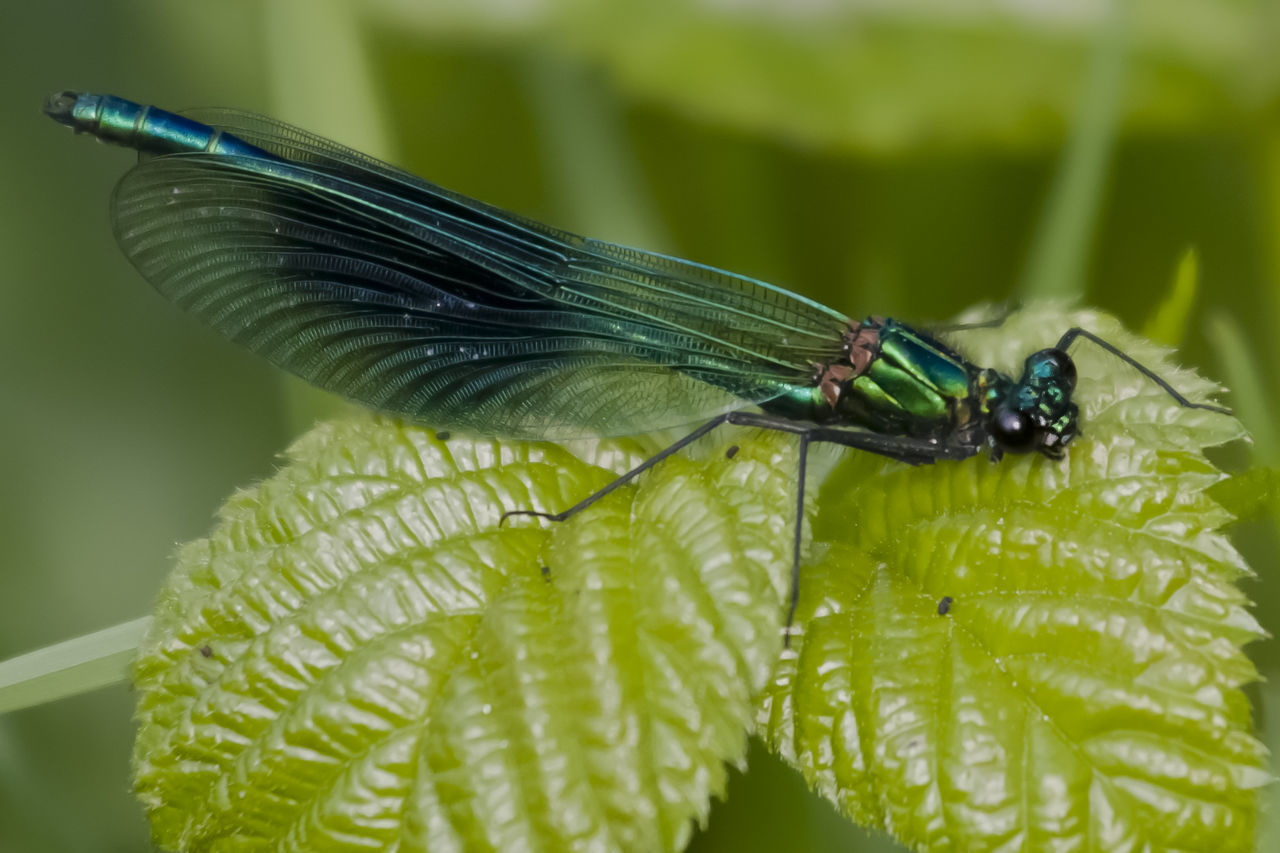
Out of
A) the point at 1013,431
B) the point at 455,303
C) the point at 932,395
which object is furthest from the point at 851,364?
the point at 455,303

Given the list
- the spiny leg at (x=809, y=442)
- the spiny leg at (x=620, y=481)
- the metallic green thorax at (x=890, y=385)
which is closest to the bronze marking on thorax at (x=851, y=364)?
the metallic green thorax at (x=890, y=385)

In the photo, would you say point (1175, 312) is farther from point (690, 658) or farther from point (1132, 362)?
point (690, 658)

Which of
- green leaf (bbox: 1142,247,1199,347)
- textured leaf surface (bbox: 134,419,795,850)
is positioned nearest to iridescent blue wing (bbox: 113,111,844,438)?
textured leaf surface (bbox: 134,419,795,850)

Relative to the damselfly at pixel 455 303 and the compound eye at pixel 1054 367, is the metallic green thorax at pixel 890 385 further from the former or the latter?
the compound eye at pixel 1054 367

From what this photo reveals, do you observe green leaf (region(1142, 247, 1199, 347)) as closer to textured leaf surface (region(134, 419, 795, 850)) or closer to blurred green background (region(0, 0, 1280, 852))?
blurred green background (region(0, 0, 1280, 852))

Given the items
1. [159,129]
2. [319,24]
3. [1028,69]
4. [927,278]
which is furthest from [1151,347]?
[319,24]

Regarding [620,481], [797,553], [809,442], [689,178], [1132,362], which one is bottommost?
[797,553]
